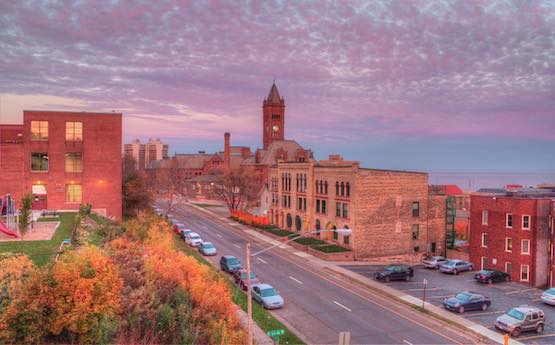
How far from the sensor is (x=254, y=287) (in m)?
31.6

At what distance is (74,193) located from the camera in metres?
48.9

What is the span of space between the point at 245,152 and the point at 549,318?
Answer: 402ft

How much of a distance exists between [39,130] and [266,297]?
3396 cm

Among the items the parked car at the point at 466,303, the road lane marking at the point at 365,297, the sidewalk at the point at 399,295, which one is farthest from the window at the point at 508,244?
the road lane marking at the point at 365,297

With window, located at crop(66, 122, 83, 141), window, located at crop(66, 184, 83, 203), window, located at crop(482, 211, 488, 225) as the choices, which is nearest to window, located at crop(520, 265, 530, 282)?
window, located at crop(482, 211, 488, 225)

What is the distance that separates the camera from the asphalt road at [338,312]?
2542cm

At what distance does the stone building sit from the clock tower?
7614 centimetres

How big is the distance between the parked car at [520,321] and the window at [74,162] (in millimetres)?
44063

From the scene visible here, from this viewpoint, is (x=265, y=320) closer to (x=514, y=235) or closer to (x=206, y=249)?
(x=206, y=249)

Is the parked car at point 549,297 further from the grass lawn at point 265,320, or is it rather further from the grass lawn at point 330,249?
the grass lawn at point 265,320

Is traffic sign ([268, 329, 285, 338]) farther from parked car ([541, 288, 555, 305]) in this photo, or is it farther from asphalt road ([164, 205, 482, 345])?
parked car ([541, 288, 555, 305])

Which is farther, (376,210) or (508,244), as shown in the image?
(376,210)

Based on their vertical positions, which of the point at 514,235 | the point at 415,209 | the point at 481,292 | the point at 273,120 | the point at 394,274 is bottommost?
the point at 481,292

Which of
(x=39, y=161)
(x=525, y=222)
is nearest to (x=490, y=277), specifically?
(x=525, y=222)
